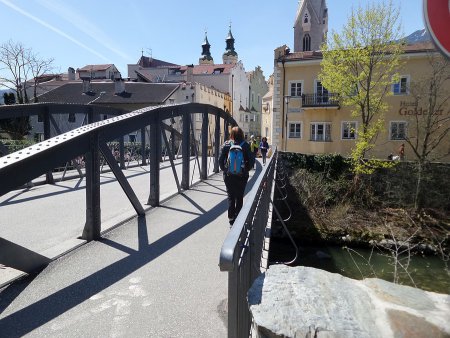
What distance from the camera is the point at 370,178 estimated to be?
787 inches

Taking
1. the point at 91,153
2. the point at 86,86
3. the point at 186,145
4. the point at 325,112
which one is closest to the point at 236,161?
the point at 91,153

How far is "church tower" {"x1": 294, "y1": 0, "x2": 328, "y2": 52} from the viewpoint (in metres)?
49.8

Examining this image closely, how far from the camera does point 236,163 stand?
5.73 m

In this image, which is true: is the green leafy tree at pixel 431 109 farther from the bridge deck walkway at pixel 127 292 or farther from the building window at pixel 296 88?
the bridge deck walkway at pixel 127 292

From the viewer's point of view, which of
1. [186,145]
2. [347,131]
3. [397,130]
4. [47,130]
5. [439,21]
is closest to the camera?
[439,21]

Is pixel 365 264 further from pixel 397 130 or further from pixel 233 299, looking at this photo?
pixel 397 130

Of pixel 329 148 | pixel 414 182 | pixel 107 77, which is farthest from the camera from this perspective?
pixel 107 77

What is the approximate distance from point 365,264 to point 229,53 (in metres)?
70.6

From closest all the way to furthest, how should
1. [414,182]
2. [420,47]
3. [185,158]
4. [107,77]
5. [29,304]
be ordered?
[29,304]
[185,158]
[414,182]
[420,47]
[107,77]

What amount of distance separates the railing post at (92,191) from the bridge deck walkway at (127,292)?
0.21 metres

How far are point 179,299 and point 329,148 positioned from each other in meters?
25.3

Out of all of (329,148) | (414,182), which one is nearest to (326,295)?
(414,182)

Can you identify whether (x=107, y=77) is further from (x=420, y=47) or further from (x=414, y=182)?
(x=414, y=182)

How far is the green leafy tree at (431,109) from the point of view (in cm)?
2150
